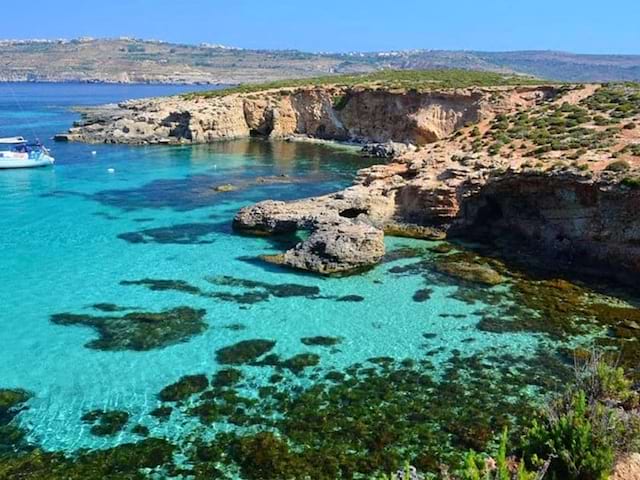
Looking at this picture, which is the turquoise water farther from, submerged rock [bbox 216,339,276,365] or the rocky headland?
the rocky headland

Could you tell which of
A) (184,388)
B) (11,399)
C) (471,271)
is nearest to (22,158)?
(11,399)

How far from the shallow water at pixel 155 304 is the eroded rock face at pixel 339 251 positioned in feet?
2.28

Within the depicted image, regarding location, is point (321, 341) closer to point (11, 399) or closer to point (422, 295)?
point (422, 295)

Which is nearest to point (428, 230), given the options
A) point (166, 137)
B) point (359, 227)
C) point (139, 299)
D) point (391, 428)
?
point (359, 227)

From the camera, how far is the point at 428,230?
101 ft

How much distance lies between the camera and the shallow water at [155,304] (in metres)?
16.5

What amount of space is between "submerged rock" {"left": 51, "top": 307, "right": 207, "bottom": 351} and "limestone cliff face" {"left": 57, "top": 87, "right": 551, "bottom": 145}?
4503 cm

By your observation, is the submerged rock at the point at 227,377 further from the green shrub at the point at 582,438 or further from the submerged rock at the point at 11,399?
the green shrub at the point at 582,438

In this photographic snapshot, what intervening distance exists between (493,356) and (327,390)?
18.3 feet

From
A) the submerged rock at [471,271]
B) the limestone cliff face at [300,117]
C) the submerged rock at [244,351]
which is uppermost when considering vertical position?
the limestone cliff face at [300,117]

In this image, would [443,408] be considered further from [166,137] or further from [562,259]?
[166,137]

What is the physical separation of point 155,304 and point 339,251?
8.21 meters

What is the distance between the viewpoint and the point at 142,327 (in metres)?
20.2

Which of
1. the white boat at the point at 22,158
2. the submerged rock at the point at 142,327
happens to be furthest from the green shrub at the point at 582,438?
the white boat at the point at 22,158
